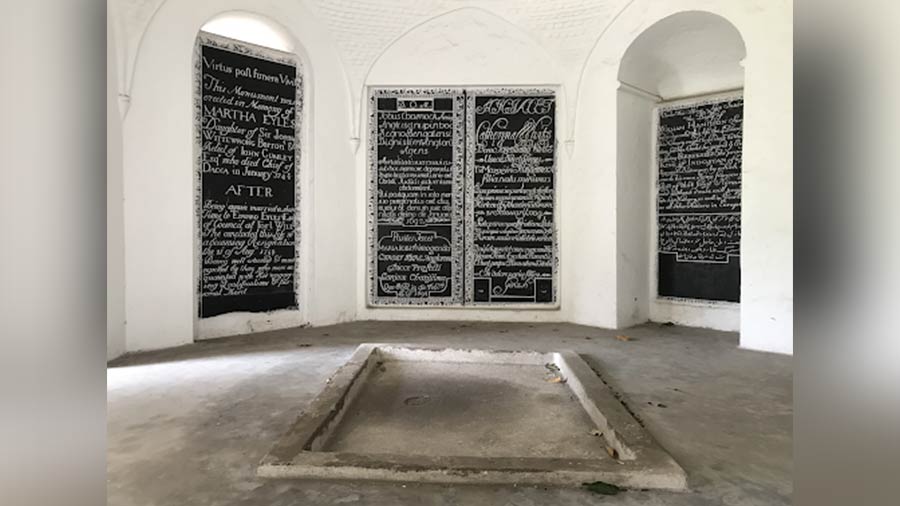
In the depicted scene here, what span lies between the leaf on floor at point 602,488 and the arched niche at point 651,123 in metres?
4.44

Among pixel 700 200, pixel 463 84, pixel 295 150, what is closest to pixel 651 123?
pixel 700 200

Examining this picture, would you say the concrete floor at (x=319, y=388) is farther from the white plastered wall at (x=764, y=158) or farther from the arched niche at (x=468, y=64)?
the arched niche at (x=468, y=64)

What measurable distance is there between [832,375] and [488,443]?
2.62 m

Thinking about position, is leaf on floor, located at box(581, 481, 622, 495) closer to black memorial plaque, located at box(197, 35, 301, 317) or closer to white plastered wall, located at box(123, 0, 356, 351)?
white plastered wall, located at box(123, 0, 356, 351)

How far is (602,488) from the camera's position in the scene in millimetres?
2371

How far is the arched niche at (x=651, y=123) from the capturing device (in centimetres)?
644

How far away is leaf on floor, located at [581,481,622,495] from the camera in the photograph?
2354 millimetres

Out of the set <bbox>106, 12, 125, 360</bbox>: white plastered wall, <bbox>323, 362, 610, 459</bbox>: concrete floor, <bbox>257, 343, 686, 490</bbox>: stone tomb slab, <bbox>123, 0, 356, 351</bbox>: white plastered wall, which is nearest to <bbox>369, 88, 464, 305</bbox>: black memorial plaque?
<bbox>123, 0, 356, 351</bbox>: white plastered wall

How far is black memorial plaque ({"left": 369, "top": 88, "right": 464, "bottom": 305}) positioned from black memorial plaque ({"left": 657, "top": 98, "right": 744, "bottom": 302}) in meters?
2.75

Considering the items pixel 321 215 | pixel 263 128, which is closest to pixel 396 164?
pixel 321 215

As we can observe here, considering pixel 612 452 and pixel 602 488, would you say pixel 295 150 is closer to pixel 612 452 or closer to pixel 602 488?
pixel 612 452

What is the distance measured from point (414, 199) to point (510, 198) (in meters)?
1.29

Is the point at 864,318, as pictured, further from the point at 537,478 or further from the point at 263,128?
the point at 263,128

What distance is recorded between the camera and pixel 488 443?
3.13 m
